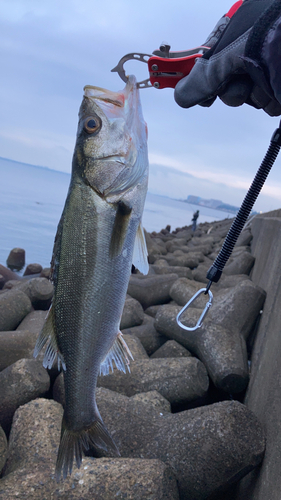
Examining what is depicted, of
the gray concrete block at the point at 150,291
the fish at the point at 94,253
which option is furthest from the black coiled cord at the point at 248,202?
the gray concrete block at the point at 150,291

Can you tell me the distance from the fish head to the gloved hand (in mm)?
310

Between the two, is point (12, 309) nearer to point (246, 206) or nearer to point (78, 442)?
point (78, 442)

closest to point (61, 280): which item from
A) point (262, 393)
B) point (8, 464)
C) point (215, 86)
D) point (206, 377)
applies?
point (215, 86)

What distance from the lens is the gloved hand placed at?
1.46m

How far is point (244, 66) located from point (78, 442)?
220 centimetres

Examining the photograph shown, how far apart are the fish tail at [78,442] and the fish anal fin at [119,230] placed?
1.02m

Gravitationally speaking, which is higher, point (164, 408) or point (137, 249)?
point (137, 249)

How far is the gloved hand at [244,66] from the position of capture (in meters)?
1.46

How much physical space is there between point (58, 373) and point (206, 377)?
59.7 inches

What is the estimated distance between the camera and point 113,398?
316 centimetres

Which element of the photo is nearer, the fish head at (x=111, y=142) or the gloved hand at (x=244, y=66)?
the gloved hand at (x=244, y=66)

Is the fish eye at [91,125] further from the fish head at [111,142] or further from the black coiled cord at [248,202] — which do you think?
the black coiled cord at [248,202]

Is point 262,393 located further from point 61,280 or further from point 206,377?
point 61,280

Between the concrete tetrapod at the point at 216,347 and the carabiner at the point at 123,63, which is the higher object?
the carabiner at the point at 123,63
